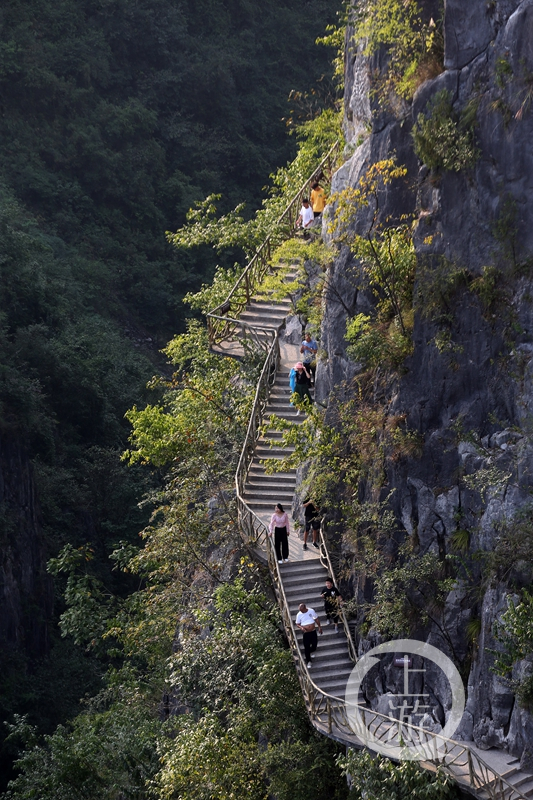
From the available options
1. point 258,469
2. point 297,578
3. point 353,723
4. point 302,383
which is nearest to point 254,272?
point 302,383

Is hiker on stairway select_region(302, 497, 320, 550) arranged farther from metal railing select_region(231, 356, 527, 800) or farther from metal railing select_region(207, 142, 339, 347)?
metal railing select_region(207, 142, 339, 347)

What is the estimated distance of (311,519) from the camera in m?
21.5

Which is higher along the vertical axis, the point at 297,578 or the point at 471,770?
the point at 297,578

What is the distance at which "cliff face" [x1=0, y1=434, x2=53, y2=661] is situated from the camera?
3500 cm

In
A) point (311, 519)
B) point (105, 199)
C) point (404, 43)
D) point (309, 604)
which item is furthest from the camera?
point (105, 199)

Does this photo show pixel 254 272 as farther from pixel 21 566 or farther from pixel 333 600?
pixel 21 566

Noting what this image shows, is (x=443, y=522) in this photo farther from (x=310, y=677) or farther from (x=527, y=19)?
(x=527, y=19)

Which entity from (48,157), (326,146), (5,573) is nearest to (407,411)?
(326,146)

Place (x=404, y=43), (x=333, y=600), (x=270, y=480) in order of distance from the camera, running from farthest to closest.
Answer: (x=270, y=480)
(x=333, y=600)
(x=404, y=43)

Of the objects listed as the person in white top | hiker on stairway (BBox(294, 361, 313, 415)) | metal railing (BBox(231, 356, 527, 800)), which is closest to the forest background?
the person in white top

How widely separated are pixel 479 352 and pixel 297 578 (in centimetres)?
590

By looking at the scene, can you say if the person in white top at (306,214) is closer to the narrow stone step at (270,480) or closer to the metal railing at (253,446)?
the metal railing at (253,446)

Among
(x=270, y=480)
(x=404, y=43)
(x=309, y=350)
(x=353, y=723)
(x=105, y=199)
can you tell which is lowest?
(x=353, y=723)

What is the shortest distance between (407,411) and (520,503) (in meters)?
2.96
